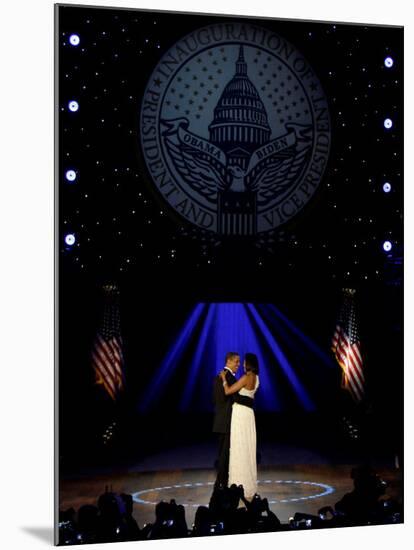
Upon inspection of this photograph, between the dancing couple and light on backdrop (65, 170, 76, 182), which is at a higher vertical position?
light on backdrop (65, 170, 76, 182)

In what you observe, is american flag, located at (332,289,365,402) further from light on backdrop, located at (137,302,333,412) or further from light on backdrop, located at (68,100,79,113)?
light on backdrop, located at (68,100,79,113)

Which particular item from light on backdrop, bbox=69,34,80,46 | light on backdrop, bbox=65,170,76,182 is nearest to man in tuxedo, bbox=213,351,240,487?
light on backdrop, bbox=65,170,76,182

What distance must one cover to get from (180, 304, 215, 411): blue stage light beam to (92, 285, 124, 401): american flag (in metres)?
0.60

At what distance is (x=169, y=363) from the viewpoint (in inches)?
505

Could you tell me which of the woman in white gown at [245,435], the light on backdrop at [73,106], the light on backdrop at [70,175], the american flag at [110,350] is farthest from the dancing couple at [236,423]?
the light on backdrop at [73,106]

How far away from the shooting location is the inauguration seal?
42.2 ft

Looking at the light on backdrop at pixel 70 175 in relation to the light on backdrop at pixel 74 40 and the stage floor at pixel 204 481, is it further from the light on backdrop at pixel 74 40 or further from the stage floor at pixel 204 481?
the stage floor at pixel 204 481

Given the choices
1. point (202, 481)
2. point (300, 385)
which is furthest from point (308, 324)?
point (202, 481)

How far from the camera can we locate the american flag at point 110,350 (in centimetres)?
1259

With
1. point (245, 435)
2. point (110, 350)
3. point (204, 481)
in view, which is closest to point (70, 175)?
point (110, 350)

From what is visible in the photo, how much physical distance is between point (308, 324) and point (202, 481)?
1691mm

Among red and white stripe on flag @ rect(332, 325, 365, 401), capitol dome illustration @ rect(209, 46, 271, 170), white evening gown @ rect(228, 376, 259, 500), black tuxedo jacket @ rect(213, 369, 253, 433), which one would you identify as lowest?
white evening gown @ rect(228, 376, 259, 500)

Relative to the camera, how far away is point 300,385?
13219 mm

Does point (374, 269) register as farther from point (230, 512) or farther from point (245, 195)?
point (230, 512)
